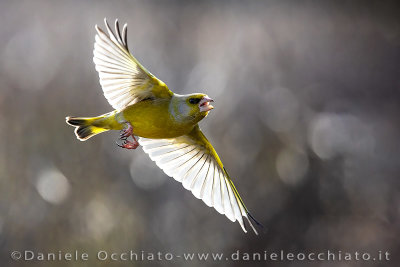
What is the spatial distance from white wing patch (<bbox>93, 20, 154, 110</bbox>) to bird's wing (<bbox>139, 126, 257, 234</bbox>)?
68cm

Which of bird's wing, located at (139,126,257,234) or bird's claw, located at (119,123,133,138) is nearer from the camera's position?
bird's claw, located at (119,123,133,138)

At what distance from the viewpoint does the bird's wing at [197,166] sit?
3.93 m

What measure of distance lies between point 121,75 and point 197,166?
1.07 m

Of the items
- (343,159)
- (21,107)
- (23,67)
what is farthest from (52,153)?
(343,159)

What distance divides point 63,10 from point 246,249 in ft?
18.7

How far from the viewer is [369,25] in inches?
454

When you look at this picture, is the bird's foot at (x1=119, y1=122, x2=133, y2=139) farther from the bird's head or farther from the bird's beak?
the bird's beak

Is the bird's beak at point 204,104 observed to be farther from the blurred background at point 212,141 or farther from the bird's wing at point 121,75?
the blurred background at point 212,141

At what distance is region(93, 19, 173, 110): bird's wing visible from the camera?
3100 mm

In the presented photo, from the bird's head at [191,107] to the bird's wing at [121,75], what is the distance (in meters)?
0.14

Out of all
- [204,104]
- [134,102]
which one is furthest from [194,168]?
[204,104]

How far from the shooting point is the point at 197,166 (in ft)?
13.3

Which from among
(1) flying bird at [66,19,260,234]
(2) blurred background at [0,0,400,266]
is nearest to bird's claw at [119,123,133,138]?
(1) flying bird at [66,19,260,234]

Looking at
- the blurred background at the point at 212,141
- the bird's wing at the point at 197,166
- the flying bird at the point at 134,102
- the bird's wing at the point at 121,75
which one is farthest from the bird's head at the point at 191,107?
the blurred background at the point at 212,141
